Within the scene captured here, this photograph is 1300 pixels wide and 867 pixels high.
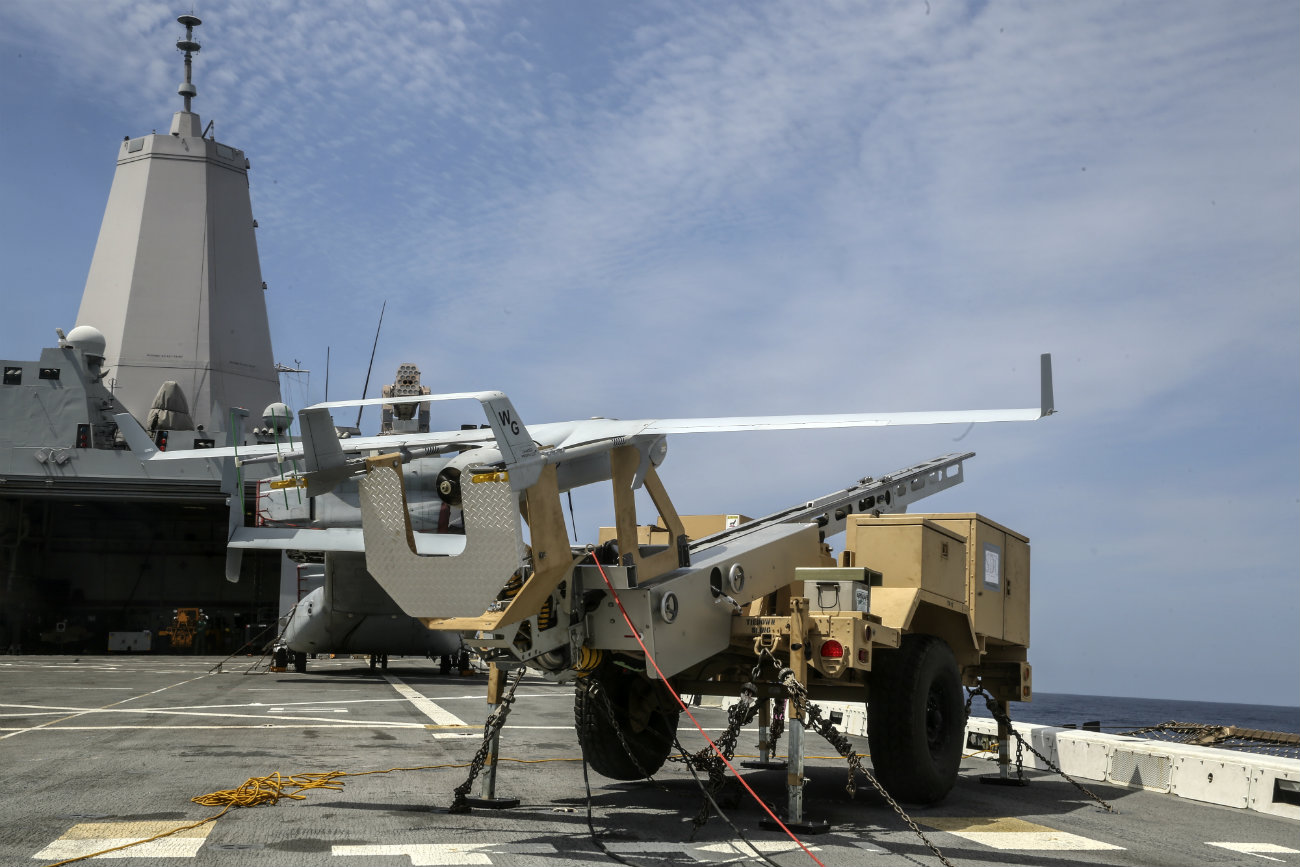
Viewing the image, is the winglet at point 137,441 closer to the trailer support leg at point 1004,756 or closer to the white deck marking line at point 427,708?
the white deck marking line at point 427,708

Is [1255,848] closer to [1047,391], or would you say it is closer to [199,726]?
[1047,391]

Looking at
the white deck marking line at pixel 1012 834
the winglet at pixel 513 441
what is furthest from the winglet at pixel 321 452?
the white deck marking line at pixel 1012 834

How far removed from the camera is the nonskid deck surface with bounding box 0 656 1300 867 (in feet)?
23.0

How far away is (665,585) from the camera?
7980mm

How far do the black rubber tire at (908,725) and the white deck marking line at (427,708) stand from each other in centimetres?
863

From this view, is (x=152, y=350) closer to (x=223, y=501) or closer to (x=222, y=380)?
(x=222, y=380)

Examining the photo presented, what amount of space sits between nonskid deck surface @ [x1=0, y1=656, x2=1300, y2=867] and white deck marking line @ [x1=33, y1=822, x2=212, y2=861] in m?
0.03

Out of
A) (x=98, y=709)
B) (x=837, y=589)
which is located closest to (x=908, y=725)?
(x=837, y=589)

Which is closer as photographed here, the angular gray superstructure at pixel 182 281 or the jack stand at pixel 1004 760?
the jack stand at pixel 1004 760

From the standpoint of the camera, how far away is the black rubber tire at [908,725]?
8.76 meters

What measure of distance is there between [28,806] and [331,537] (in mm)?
17127

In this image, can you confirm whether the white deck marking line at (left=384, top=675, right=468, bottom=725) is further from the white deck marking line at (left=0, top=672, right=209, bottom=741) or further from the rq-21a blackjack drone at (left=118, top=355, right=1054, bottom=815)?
the rq-21a blackjack drone at (left=118, top=355, right=1054, bottom=815)

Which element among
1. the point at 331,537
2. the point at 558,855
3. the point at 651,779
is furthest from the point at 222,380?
the point at 558,855

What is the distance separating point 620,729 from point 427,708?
9599 mm
